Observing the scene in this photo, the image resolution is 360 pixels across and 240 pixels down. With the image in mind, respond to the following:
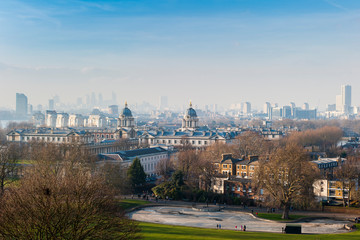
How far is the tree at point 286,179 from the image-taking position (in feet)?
163

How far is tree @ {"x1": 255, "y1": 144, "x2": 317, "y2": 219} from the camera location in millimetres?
49531

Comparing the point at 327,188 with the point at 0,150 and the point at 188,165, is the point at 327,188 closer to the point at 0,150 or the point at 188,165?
the point at 188,165

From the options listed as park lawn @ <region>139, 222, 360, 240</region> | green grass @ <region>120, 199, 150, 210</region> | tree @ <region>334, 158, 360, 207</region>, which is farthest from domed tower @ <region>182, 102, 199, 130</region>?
park lawn @ <region>139, 222, 360, 240</region>

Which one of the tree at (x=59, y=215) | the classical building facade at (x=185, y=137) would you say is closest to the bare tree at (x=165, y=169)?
the classical building facade at (x=185, y=137)

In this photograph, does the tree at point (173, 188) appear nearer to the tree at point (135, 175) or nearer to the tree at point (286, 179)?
the tree at point (135, 175)

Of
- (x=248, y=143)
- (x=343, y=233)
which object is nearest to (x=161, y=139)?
(x=248, y=143)

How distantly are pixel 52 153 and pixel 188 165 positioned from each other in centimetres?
1844

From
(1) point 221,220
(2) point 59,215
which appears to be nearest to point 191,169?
(1) point 221,220

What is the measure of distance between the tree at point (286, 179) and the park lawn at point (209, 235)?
8.66 metres

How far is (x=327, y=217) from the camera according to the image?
49.7 meters

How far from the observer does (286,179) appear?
5016 cm

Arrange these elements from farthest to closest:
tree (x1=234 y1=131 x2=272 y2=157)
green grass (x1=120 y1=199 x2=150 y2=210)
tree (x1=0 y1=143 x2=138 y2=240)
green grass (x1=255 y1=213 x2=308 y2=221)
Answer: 1. tree (x1=234 y1=131 x2=272 y2=157)
2. green grass (x1=120 y1=199 x2=150 y2=210)
3. green grass (x1=255 y1=213 x2=308 y2=221)
4. tree (x1=0 y1=143 x2=138 y2=240)

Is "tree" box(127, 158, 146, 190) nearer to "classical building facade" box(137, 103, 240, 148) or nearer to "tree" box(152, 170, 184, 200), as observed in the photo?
"tree" box(152, 170, 184, 200)

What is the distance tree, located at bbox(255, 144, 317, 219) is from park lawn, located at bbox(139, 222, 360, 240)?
28.4ft
